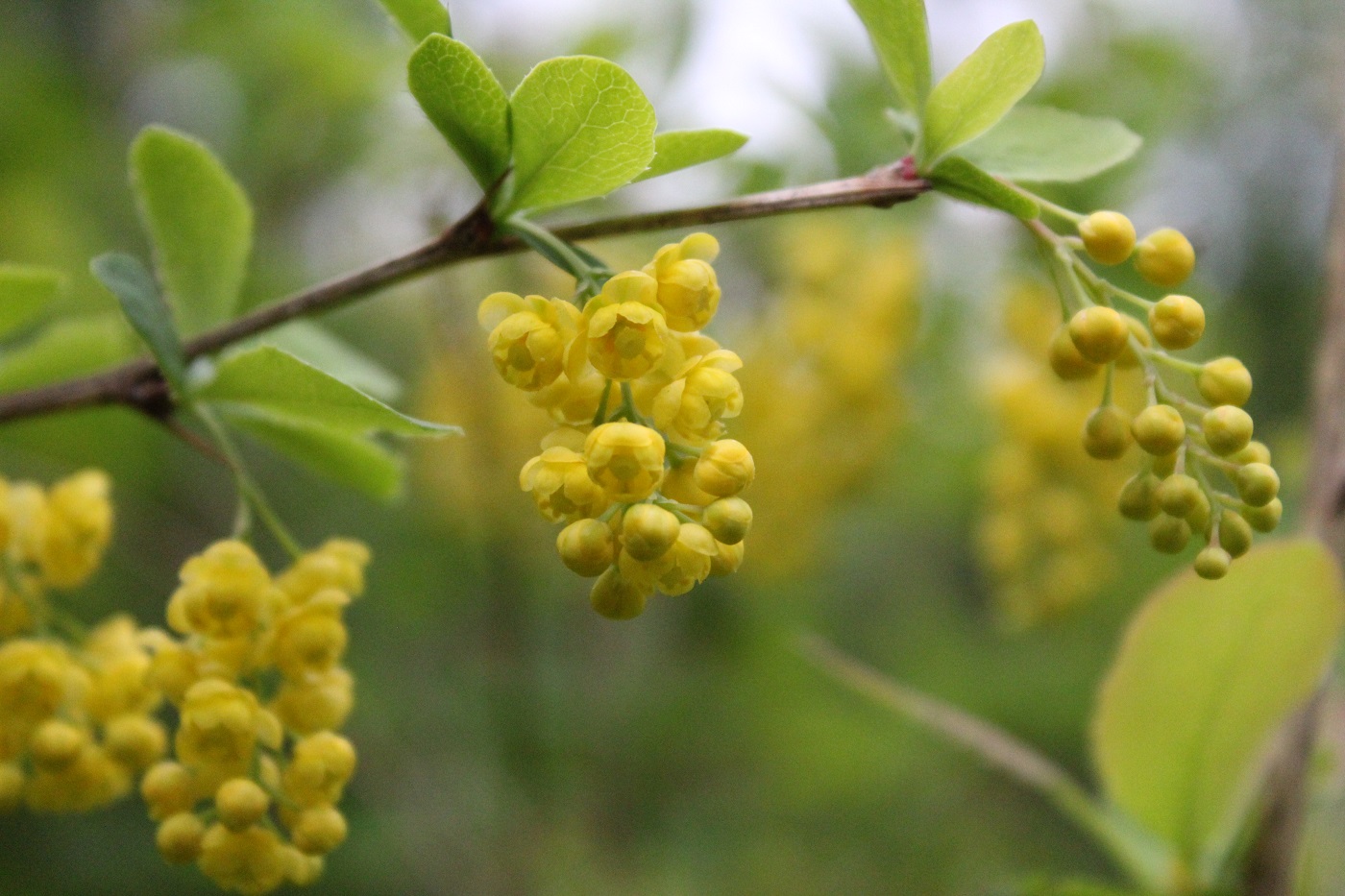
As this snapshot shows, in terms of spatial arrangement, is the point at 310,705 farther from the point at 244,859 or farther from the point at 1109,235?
the point at 1109,235

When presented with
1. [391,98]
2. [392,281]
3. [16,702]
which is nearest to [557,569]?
[391,98]

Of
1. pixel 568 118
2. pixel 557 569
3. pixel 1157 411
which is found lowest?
pixel 557 569

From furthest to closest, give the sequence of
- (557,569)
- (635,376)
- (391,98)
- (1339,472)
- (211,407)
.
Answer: (557,569)
(391,98)
(1339,472)
(211,407)
(635,376)

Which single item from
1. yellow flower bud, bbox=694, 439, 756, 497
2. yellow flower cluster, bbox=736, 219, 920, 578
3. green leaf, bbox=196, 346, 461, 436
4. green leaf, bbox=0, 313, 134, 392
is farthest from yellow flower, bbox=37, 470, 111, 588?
yellow flower cluster, bbox=736, 219, 920, 578

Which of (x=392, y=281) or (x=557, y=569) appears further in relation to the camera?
(x=557, y=569)

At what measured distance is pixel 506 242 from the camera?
0.73m

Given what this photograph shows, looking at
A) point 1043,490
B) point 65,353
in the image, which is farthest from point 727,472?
point 1043,490

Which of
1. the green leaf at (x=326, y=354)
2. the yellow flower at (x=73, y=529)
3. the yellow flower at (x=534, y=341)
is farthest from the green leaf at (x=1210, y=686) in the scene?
the yellow flower at (x=73, y=529)

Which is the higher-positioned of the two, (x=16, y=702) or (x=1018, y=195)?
(x=1018, y=195)

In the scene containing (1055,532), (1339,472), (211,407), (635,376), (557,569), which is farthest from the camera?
(557,569)

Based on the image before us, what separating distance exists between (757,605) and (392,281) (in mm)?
2101

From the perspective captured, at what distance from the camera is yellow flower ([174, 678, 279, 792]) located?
768 mm

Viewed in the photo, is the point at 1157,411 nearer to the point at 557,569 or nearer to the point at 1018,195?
the point at 1018,195

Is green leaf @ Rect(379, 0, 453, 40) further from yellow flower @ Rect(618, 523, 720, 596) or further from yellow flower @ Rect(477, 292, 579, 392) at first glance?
yellow flower @ Rect(618, 523, 720, 596)
